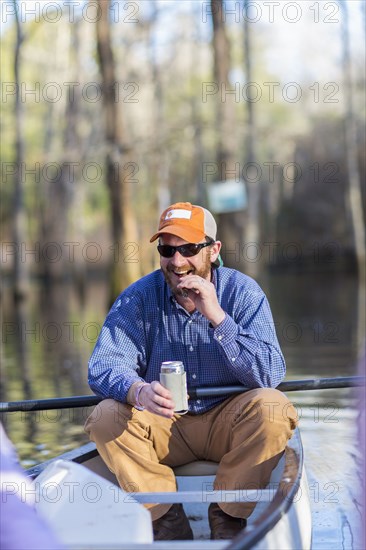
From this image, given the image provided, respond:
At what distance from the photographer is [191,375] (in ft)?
18.3

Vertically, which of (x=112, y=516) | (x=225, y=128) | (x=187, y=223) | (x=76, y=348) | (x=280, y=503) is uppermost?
(x=225, y=128)

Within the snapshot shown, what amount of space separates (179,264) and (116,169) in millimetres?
19313

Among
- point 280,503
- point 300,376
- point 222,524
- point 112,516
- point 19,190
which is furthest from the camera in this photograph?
point 19,190

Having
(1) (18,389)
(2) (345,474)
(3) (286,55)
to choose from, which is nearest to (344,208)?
Result: (3) (286,55)

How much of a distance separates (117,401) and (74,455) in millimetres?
514

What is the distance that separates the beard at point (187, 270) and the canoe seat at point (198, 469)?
3.13 feet

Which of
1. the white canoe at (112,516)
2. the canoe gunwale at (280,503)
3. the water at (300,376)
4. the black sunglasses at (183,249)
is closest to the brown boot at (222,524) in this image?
the canoe gunwale at (280,503)

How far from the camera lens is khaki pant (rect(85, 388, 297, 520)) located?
5.16 m

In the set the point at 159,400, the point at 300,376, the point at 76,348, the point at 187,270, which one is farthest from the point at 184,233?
the point at 76,348

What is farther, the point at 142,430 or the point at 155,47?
the point at 155,47

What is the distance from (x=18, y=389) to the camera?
12.2m

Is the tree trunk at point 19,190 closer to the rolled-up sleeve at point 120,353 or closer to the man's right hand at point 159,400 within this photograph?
the rolled-up sleeve at point 120,353

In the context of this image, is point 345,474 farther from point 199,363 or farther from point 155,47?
point 155,47

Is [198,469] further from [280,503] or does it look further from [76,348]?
[76,348]
